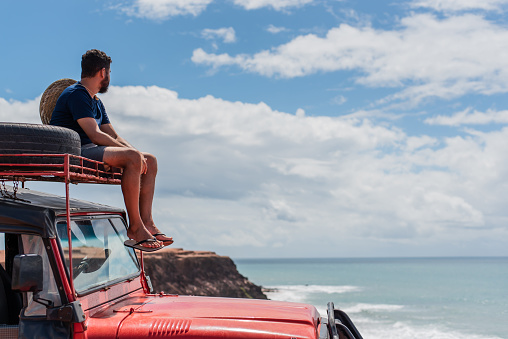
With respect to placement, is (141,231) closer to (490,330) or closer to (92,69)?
(92,69)

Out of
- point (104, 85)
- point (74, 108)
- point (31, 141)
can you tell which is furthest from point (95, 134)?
point (31, 141)

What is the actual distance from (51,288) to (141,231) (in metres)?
1.38

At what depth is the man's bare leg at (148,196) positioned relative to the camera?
19.0 feet

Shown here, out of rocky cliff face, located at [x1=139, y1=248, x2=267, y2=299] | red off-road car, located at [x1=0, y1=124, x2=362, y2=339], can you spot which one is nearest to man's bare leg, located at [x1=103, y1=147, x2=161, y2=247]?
red off-road car, located at [x1=0, y1=124, x2=362, y2=339]

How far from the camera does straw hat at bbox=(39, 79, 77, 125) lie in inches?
251

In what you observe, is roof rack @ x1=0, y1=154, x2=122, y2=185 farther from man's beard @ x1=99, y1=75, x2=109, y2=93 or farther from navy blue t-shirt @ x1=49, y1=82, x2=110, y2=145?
man's beard @ x1=99, y1=75, x2=109, y2=93

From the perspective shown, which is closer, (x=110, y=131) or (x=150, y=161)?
(x=150, y=161)

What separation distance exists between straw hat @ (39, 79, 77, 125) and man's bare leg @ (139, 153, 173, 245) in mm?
1295

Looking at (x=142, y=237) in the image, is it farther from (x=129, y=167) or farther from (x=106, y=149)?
(x=106, y=149)

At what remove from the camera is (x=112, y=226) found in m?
5.58

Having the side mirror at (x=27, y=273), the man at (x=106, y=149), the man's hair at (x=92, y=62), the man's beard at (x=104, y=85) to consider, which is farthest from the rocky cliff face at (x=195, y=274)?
the side mirror at (x=27, y=273)

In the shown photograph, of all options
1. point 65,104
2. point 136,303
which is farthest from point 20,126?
point 136,303

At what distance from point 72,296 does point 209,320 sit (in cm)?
97

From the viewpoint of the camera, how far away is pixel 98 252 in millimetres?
5160
